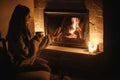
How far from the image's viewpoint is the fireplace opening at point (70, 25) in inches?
164

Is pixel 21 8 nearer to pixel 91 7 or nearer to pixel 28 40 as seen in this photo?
pixel 28 40

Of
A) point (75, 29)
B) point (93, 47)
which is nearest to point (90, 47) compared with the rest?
point (93, 47)

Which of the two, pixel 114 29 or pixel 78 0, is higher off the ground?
pixel 78 0

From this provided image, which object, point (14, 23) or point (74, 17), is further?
point (74, 17)

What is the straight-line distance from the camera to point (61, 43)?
4461mm

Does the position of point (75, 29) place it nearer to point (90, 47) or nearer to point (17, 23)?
point (90, 47)

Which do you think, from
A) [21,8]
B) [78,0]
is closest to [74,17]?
[78,0]

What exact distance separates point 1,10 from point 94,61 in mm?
1610

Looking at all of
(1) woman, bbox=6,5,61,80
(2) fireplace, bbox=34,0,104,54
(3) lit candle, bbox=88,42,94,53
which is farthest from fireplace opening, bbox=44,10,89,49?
(1) woman, bbox=6,5,61,80

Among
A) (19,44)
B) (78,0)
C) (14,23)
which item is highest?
(78,0)

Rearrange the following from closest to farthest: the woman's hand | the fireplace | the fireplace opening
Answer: the fireplace, the fireplace opening, the woman's hand

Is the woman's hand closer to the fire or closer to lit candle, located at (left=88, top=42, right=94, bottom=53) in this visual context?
the fire

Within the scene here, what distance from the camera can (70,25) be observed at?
4316mm

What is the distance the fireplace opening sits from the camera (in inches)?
164
